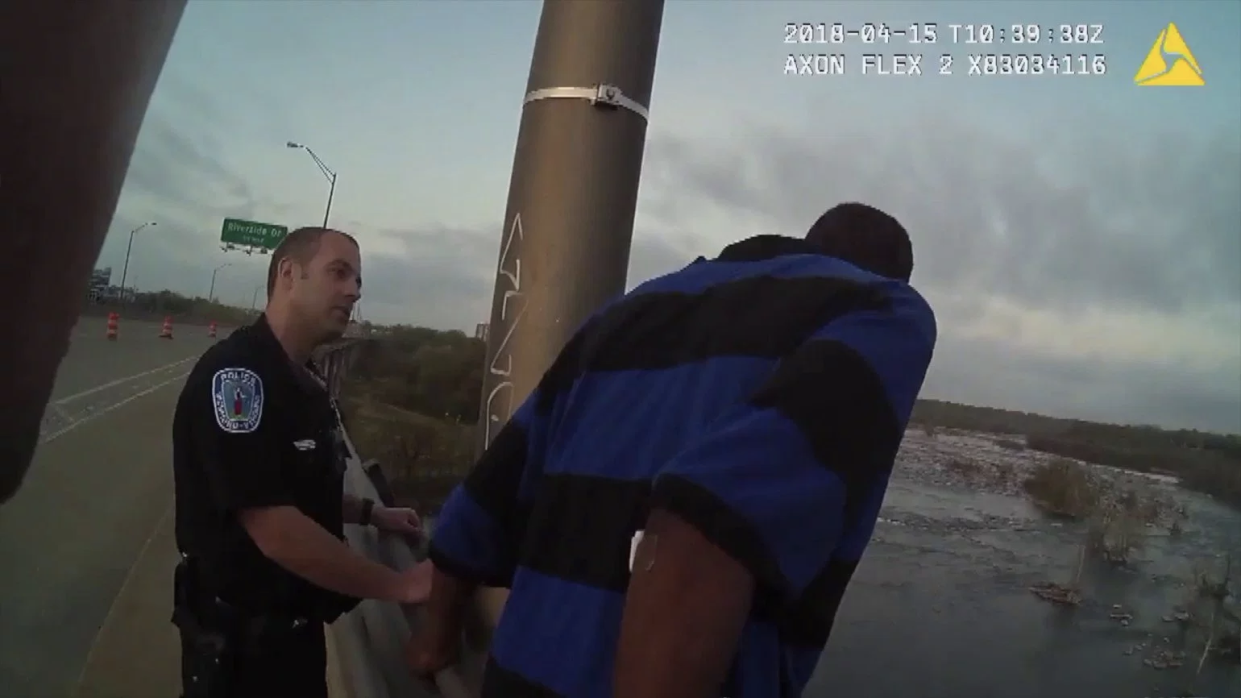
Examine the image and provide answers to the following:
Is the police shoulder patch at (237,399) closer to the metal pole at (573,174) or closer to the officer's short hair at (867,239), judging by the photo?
the metal pole at (573,174)

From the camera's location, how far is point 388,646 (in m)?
1.85

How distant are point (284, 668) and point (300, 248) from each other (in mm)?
979

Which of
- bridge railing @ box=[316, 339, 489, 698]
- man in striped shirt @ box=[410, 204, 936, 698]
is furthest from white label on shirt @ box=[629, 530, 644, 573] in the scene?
bridge railing @ box=[316, 339, 489, 698]

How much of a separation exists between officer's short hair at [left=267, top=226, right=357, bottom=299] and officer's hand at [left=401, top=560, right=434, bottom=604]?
800 mm

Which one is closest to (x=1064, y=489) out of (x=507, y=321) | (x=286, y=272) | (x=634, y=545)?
(x=507, y=321)

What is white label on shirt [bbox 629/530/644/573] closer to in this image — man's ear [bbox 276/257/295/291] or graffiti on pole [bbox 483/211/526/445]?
graffiti on pole [bbox 483/211/526/445]

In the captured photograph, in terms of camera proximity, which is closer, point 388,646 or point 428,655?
point 428,655

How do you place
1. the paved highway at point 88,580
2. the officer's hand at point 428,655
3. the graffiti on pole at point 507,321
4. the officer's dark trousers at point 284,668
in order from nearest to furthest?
1. the officer's hand at point 428,655
2. the officer's dark trousers at point 284,668
3. the graffiti on pole at point 507,321
4. the paved highway at point 88,580

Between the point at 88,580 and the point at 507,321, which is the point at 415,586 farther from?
the point at 88,580

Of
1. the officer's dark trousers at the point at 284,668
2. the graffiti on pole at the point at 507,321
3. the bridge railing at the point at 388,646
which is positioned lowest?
the officer's dark trousers at the point at 284,668

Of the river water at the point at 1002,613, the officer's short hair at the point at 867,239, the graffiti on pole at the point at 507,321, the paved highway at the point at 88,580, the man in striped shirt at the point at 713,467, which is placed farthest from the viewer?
the river water at the point at 1002,613

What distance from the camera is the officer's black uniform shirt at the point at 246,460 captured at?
1762mm

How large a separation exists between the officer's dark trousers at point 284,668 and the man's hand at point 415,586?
1.52ft

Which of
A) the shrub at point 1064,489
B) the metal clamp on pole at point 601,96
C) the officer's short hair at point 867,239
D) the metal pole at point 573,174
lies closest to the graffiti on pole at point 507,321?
the metal pole at point 573,174
